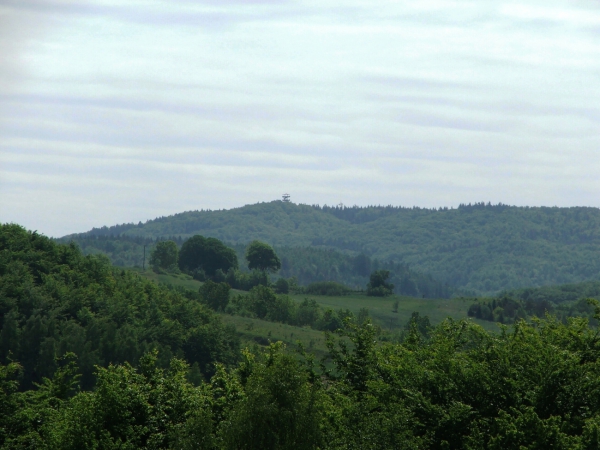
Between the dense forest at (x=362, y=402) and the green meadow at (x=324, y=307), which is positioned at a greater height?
the dense forest at (x=362, y=402)

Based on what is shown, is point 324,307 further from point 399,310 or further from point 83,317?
point 83,317

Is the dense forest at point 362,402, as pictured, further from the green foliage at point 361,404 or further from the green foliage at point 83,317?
the green foliage at point 83,317

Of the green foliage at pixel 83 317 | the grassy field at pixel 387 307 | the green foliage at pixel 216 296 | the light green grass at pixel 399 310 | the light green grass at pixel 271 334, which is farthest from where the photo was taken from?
the grassy field at pixel 387 307

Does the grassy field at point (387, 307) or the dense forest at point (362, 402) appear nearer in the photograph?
the dense forest at point (362, 402)

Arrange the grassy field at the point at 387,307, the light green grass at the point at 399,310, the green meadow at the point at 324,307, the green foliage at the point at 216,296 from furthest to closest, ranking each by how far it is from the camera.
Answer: the grassy field at the point at 387,307, the light green grass at the point at 399,310, the green foliage at the point at 216,296, the green meadow at the point at 324,307

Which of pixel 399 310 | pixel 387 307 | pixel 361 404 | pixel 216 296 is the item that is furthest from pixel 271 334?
pixel 361 404

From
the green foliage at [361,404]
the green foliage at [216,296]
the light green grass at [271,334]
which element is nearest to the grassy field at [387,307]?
the green foliage at [216,296]

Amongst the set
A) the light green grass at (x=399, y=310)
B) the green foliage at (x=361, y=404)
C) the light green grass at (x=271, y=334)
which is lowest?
the light green grass at (x=271, y=334)

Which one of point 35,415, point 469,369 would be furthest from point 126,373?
point 469,369

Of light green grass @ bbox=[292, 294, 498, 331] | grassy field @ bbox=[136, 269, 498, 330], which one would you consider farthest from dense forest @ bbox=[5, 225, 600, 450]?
grassy field @ bbox=[136, 269, 498, 330]

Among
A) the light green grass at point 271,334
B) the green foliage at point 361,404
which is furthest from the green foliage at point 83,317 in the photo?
the green foliage at point 361,404

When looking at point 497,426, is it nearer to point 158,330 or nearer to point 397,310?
point 158,330

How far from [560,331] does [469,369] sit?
7.97 metres

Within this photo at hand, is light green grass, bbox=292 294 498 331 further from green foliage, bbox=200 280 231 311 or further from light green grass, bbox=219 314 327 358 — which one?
light green grass, bbox=219 314 327 358
